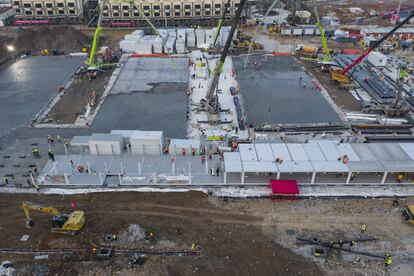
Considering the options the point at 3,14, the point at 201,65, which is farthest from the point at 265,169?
the point at 3,14

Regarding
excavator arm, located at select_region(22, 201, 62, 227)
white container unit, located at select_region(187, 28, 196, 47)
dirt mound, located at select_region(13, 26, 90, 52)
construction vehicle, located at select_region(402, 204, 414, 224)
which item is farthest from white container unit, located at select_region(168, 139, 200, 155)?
dirt mound, located at select_region(13, 26, 90, 52)

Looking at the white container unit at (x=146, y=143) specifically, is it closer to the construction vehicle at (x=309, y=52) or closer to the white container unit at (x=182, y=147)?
the white container unit at (x=182, y=147)

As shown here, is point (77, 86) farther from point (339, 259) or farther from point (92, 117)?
point (339, 259)

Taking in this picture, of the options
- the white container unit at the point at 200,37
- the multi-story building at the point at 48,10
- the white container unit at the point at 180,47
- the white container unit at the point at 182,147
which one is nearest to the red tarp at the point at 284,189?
the white container unit at the point at 182,147

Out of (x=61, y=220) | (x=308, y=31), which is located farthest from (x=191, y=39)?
(x=61, y=220)

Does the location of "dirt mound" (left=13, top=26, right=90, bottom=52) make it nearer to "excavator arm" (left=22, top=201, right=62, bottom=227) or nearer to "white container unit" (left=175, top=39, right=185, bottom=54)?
"white container unit" (left=175, top=39, right=185, bottom=54)

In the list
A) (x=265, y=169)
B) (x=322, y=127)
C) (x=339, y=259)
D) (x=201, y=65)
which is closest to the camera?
(x=339, y=259)

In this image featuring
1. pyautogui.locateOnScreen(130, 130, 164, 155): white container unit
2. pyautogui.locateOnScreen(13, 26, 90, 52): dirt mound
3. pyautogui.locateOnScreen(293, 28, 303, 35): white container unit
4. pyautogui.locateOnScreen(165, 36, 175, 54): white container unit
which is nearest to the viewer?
pyautogui.locateOnScreen(130, 130, 164, 155): white container unit

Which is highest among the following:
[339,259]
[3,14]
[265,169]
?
[3,14]
